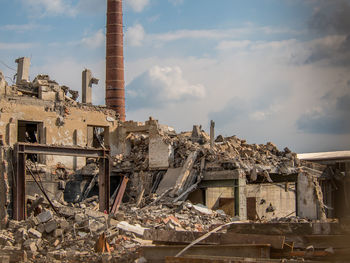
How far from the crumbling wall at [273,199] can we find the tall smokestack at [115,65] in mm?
11550

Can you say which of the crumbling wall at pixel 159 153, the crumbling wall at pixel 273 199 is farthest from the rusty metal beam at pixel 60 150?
the crumbling wall at pixel 273 199

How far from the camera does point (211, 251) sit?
292 inches

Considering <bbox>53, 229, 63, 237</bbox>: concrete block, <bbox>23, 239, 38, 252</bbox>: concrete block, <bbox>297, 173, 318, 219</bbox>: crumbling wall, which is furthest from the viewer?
<bbox>297, 173, 318, 219</bbox>: crumbling wall

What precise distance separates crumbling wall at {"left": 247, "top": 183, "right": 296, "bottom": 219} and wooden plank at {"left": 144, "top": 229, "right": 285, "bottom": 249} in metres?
10.8

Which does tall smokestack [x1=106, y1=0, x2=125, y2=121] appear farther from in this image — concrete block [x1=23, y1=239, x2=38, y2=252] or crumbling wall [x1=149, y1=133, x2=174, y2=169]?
concrete block [x1=23, y1=239, x2=38, y2=252]

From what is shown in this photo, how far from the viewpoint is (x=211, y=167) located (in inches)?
732

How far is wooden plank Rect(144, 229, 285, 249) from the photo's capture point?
7.06 metres

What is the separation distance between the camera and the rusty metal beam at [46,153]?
46.1ft

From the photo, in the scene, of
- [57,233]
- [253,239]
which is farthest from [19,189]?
[253,239]

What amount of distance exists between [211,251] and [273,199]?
12301 mm

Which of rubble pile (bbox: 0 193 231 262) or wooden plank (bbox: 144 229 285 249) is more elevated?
wooden plank (bbox: 144 229 285 249)

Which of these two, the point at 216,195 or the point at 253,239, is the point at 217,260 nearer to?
the point at 253,239

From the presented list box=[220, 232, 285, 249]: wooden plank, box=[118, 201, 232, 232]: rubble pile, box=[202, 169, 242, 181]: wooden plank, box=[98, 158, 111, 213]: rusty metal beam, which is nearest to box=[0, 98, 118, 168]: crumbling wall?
box=[118, 201, 232, 232]: rubble pile

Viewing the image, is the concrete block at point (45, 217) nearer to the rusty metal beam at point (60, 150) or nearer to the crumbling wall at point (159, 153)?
the rusty metal beam at point (60, 150)
